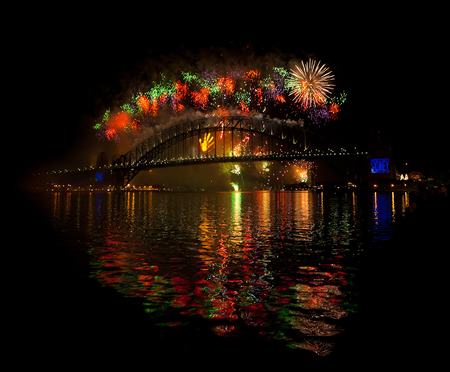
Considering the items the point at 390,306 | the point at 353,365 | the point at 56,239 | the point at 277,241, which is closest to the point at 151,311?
the point at 353,365

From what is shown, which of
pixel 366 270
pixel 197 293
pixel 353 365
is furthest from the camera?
pixel 366 270

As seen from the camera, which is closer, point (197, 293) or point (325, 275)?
point (197, 293)

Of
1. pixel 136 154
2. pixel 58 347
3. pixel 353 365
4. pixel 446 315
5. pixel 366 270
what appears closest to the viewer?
pixel 353 365

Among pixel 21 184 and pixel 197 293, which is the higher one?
pixel 21 184

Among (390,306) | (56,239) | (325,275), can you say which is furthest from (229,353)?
(56,239)

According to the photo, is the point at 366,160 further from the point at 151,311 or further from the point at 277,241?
the point at 151,311

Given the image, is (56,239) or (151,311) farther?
(56,239)

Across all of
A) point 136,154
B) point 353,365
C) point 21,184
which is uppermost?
point 136,154

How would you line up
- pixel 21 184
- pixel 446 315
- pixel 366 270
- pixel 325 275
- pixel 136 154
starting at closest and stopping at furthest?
pixel 446 315 → pixel 325 275 → pixel 366 270 → pixel 21 184 → pixel 136 154

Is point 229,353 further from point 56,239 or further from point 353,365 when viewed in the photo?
point 56,239
